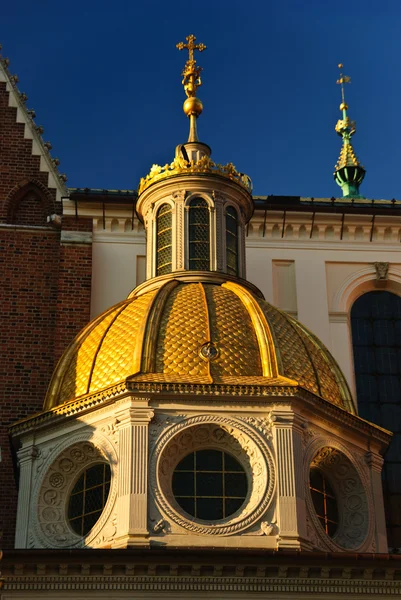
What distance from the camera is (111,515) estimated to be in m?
20.6

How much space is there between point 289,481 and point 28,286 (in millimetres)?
8858

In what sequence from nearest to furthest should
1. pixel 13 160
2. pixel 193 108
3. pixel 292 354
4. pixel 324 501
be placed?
pixel 324 501
pixel 292 354
pixel 193 108
pixel 13 160

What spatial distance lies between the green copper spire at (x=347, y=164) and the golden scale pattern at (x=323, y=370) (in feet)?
32.9

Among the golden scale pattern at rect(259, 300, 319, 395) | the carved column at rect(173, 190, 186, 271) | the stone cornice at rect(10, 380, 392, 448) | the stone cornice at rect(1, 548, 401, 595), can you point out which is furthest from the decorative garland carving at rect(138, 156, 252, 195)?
the stone cornice at rect(1, 548, 401, 595)

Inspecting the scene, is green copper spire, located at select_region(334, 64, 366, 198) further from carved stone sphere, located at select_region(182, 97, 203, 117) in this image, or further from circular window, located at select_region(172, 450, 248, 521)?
circular window, located at select_region(172, 450, 248, 521)

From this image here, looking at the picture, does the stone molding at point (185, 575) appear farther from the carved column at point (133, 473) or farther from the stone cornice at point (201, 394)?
the stone cornice at point (201, 394)

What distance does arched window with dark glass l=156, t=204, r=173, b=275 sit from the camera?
83.6 feet

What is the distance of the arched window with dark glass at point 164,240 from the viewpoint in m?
25.5

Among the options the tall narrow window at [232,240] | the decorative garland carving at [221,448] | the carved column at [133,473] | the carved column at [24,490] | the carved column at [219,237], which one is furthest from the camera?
the tall narrow window at [232,240]

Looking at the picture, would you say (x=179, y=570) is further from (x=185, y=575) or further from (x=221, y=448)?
(x=221, y=448)

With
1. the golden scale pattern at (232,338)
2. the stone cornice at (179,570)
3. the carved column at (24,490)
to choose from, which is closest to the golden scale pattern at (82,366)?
the carved column at (24,490)

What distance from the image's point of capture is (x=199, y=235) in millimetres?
25531

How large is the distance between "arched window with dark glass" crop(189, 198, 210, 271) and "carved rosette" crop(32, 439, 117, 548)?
4.79 m

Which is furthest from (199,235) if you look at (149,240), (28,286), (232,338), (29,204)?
(29,204)
